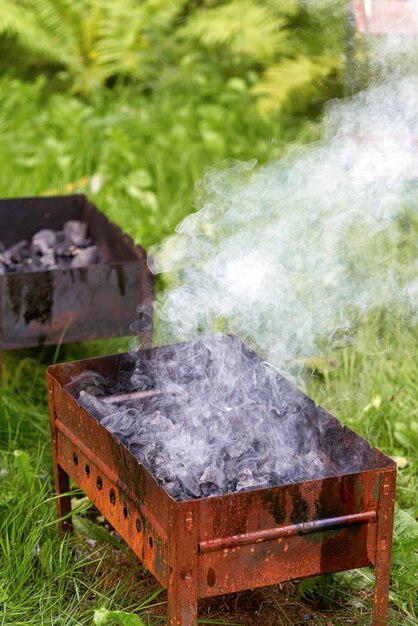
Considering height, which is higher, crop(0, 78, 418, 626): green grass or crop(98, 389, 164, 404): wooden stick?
crop(98, 389, 164, 404): wooden stick

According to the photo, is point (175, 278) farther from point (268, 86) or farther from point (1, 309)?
point (268, 86)

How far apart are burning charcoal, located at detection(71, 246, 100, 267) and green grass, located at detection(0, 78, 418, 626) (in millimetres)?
472

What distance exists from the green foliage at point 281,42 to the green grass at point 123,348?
25 cm

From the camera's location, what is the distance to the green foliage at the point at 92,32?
8.50 metres

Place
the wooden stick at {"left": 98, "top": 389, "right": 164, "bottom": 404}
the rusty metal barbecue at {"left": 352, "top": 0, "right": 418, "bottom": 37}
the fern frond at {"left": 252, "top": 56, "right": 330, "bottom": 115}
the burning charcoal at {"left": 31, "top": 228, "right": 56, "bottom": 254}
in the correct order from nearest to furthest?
the wooden stick at {"left": 98, "top": 389, "right": 164, "bottom": 404} < the rusty metal barbecue at {"left": 352, "top": 0, "right": 418, "bottom": 37} < the burning charcoal at {"left": 31, "top": 228, "right": 56, "bottom": 254} < the fern frond at {"left": 252, "top": 56, "right": 330, "bottom": 115}

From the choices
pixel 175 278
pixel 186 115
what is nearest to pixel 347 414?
pixel 175 278

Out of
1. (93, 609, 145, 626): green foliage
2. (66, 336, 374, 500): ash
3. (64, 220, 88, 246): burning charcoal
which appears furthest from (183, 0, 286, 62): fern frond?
(93, 609, 145, 626): green foliage

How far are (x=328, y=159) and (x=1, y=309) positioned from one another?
177 centimetres

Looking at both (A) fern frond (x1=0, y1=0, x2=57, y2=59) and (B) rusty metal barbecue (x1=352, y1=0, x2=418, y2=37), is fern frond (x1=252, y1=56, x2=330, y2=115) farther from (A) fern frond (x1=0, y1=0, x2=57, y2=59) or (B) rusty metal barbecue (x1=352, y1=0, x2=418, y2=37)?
(B) rusty metal barbecue (x1=352, y1=0, x2=418, y2=37)


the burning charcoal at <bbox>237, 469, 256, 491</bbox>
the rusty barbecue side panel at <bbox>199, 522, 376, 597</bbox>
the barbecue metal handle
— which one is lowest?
the rusty barbecue side panel at <bbox>199, 522, 376, 597</bbox>

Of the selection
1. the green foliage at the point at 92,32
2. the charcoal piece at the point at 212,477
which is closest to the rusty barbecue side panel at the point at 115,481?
the charcoal piece at the point at 212,477

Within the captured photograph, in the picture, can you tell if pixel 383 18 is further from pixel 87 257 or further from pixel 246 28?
pixel 246 28

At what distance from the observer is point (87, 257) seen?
5.25 meters

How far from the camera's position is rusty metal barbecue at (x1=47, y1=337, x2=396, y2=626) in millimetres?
2619
